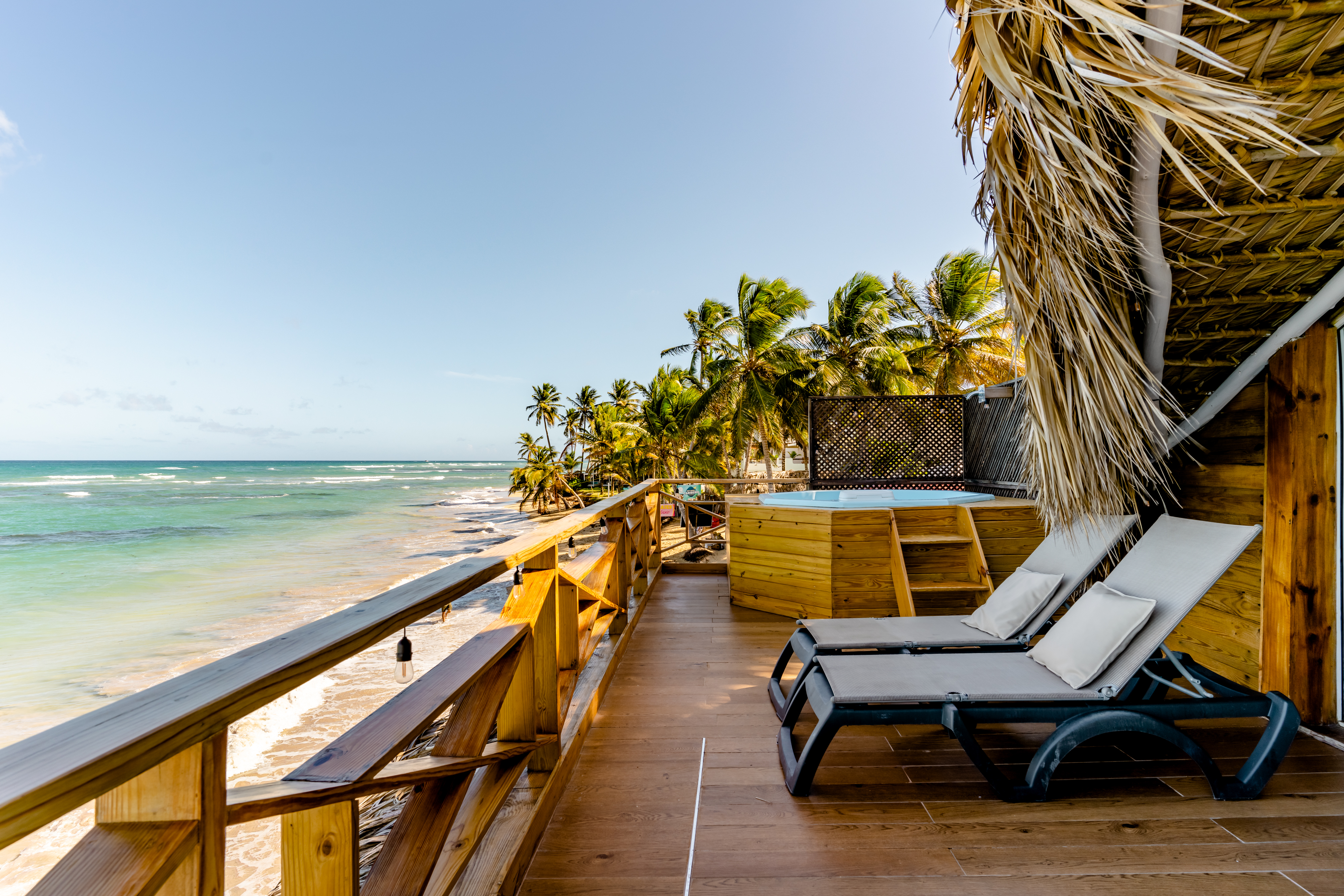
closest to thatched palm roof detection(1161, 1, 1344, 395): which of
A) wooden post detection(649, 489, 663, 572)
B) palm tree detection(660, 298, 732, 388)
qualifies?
wooden post detection(649, 489, 663, 572)

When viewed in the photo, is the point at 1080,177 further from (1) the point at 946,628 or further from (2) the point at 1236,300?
(1) the point at 946,628

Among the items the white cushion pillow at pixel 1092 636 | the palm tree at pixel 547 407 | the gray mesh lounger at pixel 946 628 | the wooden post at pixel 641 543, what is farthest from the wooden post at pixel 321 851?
the palm tree at pixel 547 407

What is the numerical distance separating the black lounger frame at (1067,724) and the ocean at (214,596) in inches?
68.5

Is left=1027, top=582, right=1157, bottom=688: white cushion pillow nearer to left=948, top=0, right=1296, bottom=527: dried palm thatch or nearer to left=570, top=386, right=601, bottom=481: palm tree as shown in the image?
left=948, top=0, right=1296, bottom=527: dried palm thatch

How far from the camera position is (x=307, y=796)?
86 cm

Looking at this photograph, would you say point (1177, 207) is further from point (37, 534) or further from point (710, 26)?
point (37, 534)

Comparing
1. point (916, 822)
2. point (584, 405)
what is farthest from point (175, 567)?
point (916, 822)

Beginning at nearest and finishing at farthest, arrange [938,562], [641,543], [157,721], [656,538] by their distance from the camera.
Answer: [157,721], [938,562], [641,543], [656,538]

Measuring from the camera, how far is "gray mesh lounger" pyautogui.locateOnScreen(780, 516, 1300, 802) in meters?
1.83

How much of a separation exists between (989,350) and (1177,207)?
12824mm

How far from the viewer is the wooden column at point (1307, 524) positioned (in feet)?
7.53

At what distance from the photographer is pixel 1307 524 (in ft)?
7.62

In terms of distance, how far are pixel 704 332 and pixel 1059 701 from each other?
14435 mm

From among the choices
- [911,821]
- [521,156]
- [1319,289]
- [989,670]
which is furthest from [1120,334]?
[521,156]
